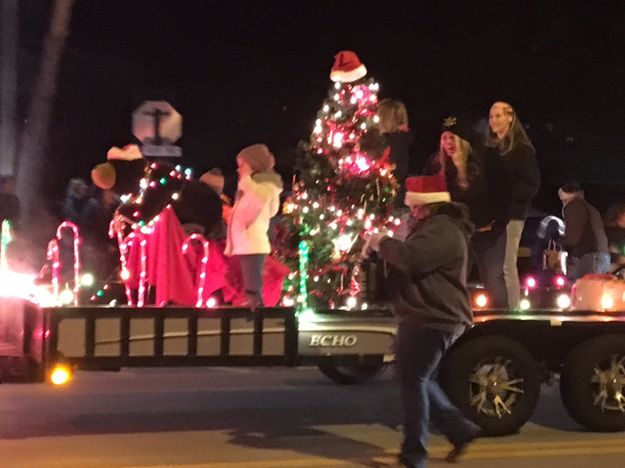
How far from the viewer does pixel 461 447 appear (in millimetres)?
7809

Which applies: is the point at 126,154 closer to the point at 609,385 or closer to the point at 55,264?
the point at 55,264

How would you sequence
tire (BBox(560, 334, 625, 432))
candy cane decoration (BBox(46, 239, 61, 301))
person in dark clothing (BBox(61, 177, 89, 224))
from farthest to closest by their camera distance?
1. person in dark clothing (BBox(61, 177, 89, 224))
2. tire (BBox(560, 334, 625, 432))
3. candy cane decoration (BBox(46, 239, 61, 301))

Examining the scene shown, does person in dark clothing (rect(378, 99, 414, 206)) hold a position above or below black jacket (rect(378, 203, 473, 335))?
above

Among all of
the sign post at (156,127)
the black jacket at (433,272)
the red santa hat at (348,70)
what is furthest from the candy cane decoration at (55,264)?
the red santa hat at (348,70)

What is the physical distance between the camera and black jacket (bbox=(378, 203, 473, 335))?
739cm

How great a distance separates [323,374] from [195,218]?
3.47 metres

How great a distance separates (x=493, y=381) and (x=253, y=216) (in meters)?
2.37

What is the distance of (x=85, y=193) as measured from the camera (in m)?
11.9

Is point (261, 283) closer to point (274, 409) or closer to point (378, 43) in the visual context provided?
point (274, 409)

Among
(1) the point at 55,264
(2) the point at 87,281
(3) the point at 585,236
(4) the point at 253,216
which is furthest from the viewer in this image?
(3) the point at 585,236

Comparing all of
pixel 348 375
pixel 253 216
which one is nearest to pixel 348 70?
pixel 348 375

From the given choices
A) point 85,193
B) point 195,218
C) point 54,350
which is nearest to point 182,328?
point 54,350

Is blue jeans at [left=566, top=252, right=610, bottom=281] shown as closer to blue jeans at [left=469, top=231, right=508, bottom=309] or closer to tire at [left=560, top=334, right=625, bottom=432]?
blue jeans at [left=469, top=231, right=508, bottom=309]

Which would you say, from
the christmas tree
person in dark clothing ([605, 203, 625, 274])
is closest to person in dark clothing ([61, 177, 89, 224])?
the christmas tree
